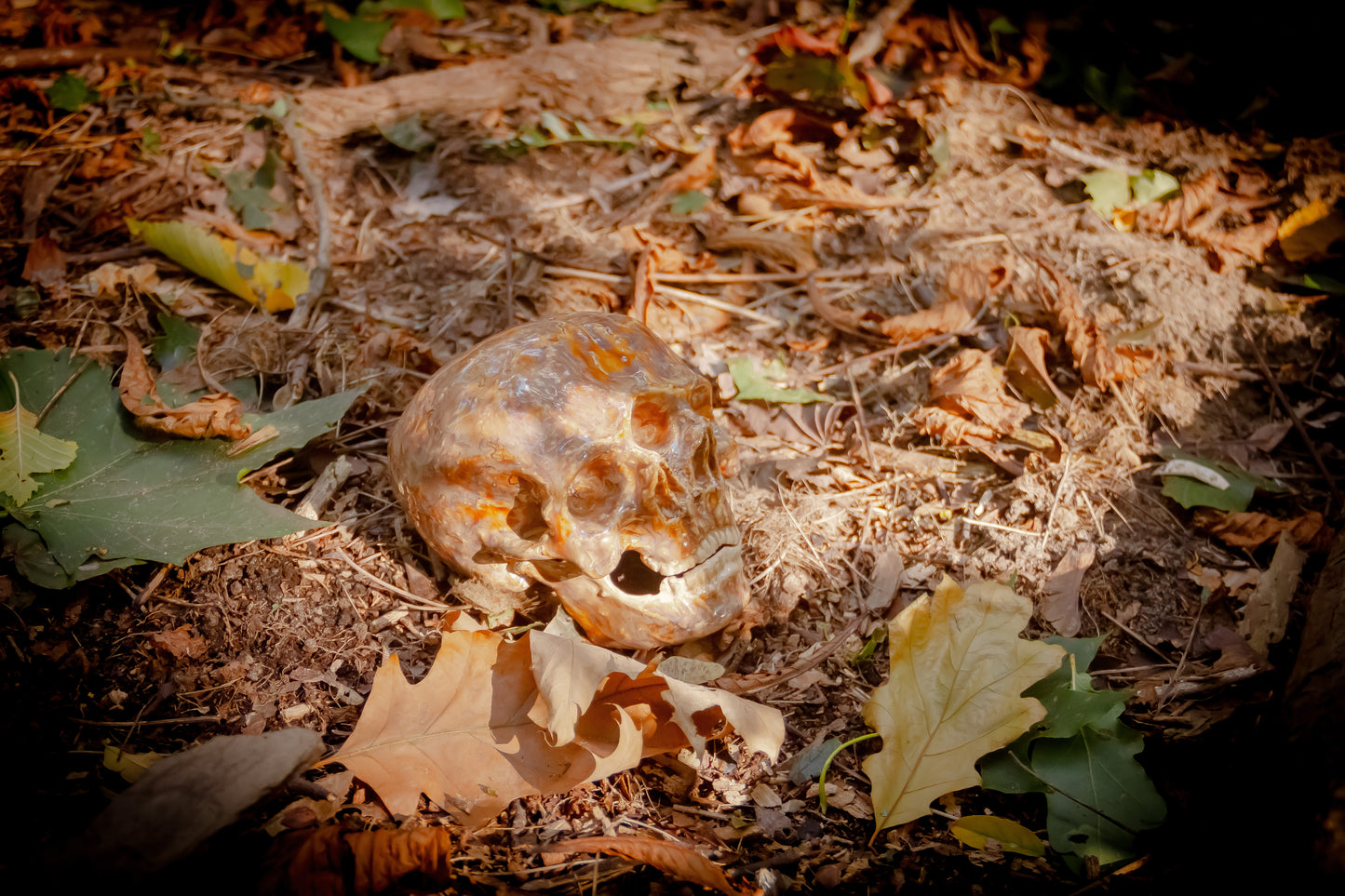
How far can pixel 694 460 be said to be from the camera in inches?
74.8

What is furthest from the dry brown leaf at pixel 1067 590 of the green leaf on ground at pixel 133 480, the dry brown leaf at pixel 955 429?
the green leaf on ground at pixel 133 480

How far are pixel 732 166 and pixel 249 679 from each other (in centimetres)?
255

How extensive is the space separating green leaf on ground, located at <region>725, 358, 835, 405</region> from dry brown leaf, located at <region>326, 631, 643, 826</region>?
1.14 metres

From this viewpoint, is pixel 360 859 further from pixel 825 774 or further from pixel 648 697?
pixel 825 774

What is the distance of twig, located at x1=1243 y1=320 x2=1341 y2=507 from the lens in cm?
235

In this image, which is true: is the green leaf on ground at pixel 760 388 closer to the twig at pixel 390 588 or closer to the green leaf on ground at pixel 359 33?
the twig at pixel 390 588

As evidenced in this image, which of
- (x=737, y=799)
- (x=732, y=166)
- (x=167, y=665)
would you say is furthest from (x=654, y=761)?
(x=732, y=166)

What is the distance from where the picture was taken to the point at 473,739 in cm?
159

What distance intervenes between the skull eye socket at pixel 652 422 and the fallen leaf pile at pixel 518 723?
1.72 ft

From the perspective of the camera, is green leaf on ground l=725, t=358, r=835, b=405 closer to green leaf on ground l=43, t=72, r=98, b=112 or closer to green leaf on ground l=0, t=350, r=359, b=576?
green leaf on ground l=0, t=350, r=359, b=576

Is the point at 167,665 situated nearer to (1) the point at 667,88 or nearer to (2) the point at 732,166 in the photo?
(2) the point at 732,166

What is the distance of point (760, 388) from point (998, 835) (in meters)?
1.40

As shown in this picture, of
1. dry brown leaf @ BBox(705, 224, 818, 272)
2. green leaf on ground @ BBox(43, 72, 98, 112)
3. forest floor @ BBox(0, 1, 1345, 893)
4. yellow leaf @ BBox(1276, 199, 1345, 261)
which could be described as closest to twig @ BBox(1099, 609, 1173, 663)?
forest floor @ BBox(0, 1, 1345, 893)

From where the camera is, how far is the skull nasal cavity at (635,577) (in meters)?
1.87
